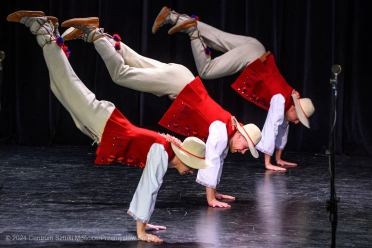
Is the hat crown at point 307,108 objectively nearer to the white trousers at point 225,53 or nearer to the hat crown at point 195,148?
the white trousers at point 225,53

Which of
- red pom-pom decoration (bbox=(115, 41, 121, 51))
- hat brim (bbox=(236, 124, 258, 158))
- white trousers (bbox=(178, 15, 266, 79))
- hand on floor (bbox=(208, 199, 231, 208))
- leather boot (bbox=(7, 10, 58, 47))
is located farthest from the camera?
white trousers (bbox=(178, 15, 266, 79))

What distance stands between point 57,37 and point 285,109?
282 centimetres

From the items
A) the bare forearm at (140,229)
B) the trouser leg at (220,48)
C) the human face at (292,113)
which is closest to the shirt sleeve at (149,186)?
the bare forearm at (140,229)

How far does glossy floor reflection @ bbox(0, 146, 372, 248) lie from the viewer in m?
4.05

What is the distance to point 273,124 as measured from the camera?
6434 millimetres

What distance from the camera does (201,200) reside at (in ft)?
16.9

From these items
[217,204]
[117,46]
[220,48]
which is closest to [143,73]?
[117,46]

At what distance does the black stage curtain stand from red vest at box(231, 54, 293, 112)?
1.15m

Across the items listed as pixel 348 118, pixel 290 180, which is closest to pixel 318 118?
pixel 348 118

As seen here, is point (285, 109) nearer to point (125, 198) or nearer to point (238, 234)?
point (125, 198)

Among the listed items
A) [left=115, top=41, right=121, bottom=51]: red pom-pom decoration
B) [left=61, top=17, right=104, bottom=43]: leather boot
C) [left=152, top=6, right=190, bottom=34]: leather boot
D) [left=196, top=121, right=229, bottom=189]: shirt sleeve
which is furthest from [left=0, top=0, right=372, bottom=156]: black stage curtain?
[left=196, top=121, right=229, bottom=189]: shirt sleeve

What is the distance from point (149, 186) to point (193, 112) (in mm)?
1459

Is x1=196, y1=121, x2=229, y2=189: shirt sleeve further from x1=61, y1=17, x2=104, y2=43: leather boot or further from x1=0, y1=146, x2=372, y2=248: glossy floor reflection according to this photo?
x1=61, y1=17, x2=104, y2=43: leather boot

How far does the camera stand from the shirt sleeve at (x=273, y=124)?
642 cm
